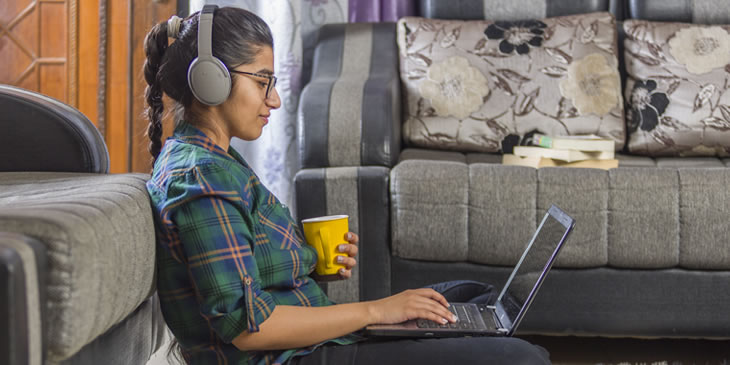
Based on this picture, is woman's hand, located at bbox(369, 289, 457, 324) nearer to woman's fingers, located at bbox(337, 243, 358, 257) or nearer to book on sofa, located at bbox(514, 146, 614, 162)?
woman's fingers, located at bbox(337, 243, 358, 257)

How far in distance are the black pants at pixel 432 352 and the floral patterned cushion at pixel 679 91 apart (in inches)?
53.8

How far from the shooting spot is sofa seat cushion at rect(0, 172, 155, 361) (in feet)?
1.82

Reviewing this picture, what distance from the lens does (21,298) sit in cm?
49

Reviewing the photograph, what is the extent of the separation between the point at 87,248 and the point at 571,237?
120cm

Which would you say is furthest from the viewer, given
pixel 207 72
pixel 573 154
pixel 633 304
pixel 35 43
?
pixel 35 43

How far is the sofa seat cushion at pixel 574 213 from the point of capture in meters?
1.54

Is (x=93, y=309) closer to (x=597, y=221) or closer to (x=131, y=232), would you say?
(x=131, y=232)

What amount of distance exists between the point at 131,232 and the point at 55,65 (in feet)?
7.51

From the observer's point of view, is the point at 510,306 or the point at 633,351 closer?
the point at 510,306

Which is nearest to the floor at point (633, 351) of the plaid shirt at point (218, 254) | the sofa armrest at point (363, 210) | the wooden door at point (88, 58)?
the sofa armrest at point (363, 210)

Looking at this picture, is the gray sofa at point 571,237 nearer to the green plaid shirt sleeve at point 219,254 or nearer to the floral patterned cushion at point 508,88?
the floral patterned cushion at point 508,88

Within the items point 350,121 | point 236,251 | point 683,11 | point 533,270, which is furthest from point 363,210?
point 683,11

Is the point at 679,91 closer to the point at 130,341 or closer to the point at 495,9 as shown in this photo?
the point at 495,9

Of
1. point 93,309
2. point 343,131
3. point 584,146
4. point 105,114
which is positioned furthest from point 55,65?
point 93,309
